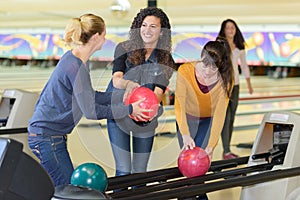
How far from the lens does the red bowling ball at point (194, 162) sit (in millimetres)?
2639

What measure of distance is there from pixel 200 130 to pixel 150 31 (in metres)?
0.61

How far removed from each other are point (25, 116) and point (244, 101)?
650 centimetres

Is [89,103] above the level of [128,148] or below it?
above

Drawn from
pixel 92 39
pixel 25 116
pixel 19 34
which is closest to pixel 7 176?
pixel 92 39

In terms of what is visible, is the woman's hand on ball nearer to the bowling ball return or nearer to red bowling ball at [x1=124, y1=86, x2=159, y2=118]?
red bowling ball at [x1=124, y1=86, x2=159, y2=118]

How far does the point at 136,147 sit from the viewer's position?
109 inches

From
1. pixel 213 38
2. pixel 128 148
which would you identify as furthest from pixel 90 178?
pixel 213 38

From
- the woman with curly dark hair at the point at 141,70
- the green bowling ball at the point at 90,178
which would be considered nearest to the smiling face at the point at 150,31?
the woman with curly dark hair at the point at 141,70

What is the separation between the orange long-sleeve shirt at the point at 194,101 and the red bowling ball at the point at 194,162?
14cm

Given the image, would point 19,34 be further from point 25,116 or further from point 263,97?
point 25,116

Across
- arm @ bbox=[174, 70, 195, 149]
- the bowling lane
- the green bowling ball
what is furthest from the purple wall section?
the green bowling ball

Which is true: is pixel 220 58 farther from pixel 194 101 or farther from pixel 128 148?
pixel 128 148

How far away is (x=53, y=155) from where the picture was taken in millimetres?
2387

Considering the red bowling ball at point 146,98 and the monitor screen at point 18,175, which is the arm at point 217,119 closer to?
the red bowling ball at point 146,98
